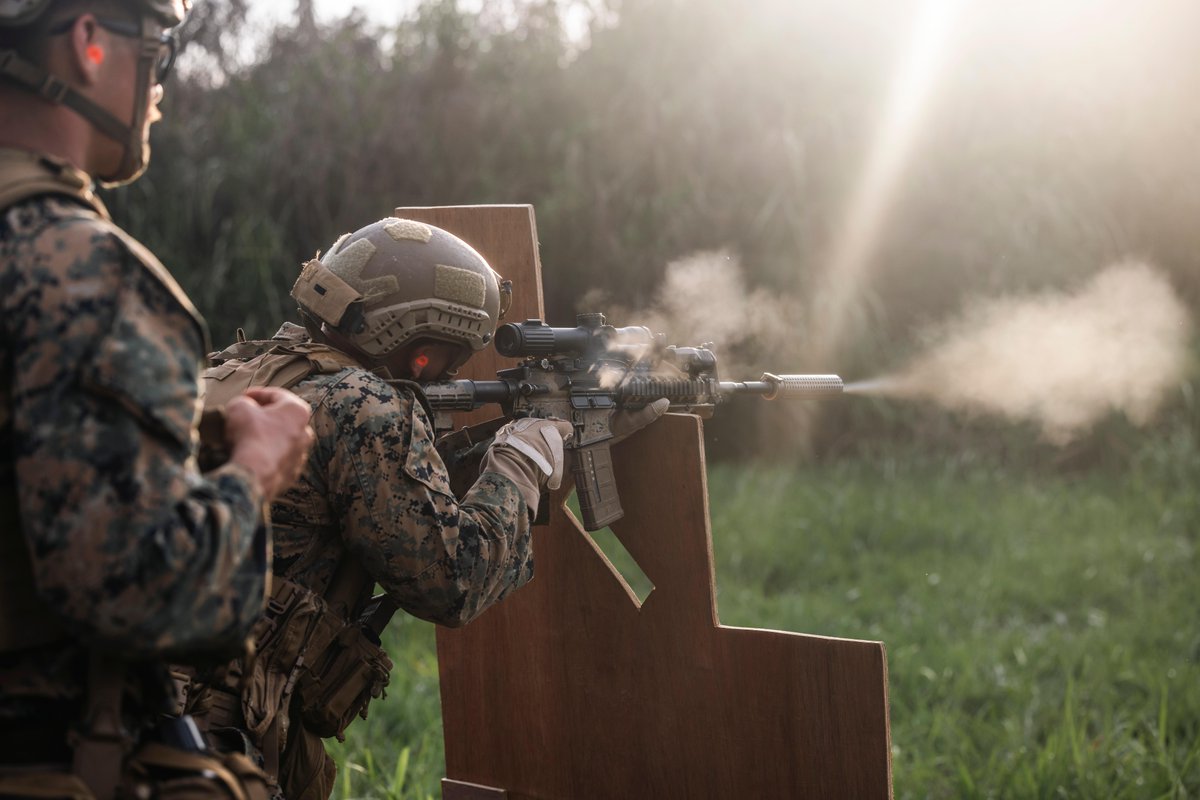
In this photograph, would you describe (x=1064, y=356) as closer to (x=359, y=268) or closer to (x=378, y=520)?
(x=359, y=268)

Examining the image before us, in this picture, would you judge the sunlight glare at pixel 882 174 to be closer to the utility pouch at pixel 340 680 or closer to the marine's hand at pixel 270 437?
the utility pouch at pixel 340 680

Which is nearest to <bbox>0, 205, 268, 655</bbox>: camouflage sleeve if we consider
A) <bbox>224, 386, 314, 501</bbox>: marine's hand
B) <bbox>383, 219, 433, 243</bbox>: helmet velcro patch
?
<bbox>224, 386, 314, 501</bbox>: marine's hand

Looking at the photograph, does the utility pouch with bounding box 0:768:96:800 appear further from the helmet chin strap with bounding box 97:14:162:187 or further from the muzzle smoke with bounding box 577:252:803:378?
the muzzle smoke with bounding box 577:252:803:378

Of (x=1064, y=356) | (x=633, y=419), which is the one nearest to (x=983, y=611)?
(x=1064, y=356)

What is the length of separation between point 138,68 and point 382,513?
3.74ft

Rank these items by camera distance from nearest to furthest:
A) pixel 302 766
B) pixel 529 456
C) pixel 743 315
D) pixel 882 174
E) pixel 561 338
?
pixel 302 766 < pixel 529 456 < pixel 561 338 < pixel 743 315 < pixel 882 174

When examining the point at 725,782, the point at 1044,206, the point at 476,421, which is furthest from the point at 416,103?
the point at 725,782

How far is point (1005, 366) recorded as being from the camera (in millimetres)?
7062

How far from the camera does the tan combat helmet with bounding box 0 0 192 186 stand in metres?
1.87

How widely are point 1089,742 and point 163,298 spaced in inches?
172

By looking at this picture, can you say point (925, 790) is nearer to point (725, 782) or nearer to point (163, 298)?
point (725, 782)

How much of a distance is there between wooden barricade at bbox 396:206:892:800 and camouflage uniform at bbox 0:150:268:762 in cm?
190

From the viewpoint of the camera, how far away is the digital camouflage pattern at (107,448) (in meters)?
1.68

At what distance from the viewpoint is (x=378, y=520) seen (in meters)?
2.74
